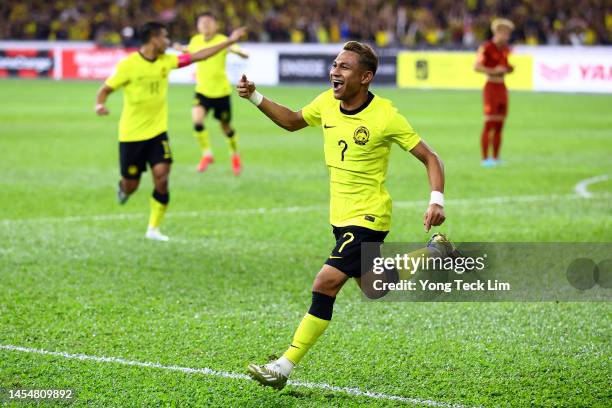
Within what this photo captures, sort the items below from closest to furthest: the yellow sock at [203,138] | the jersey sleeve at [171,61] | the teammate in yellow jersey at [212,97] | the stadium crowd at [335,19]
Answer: the jersey sleeve at [171,61]
the teammate in yellow jersey at [212,97]
the yellow sock at [203,138]
the stadium crowd at [335,19]

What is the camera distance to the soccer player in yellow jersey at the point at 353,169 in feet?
18.2

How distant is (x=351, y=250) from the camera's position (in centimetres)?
559

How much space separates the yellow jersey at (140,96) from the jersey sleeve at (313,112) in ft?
15.2

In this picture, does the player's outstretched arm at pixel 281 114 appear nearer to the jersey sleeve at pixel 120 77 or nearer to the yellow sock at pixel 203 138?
the jersey sleeve at pixel 120 77

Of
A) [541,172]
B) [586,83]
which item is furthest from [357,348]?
[586,83]

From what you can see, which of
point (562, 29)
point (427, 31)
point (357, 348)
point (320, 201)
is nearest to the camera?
point (357, 348)

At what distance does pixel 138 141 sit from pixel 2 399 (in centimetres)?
532

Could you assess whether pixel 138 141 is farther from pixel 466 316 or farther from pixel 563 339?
pixel 563 339

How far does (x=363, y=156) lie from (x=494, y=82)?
1170 cm

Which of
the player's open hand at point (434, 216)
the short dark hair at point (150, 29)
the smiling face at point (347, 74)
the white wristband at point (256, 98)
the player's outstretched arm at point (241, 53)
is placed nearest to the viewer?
the player's open hand at point (434, 216)

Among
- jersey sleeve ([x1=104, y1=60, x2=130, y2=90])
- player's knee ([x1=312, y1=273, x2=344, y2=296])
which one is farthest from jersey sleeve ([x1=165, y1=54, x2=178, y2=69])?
player's knee ([x1=312, y1=273, x2=344, y2=296])

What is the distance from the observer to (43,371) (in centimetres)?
584

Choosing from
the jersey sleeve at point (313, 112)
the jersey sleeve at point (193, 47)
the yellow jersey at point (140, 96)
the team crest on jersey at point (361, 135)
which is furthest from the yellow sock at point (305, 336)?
the jersey sleeve at point (193, 47)

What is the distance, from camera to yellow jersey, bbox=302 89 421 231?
18.7 ft
